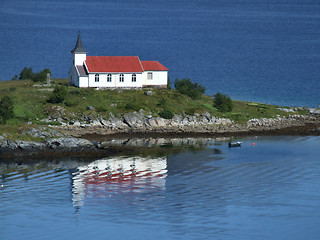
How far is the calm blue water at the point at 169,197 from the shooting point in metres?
44.6

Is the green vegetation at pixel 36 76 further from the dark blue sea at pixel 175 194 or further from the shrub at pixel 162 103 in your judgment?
the dark blue sea at pixel 175 194

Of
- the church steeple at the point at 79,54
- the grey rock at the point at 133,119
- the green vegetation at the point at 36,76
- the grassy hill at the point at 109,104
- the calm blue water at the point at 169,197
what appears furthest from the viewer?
the green vegetation at the point at 36,76

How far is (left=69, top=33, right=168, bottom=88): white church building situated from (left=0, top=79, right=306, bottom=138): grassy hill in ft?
6.17

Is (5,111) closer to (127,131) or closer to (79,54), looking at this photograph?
(127,131)

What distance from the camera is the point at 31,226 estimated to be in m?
45.1

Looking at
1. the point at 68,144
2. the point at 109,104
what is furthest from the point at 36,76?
the point at 68,144

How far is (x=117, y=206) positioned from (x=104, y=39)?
146 meters

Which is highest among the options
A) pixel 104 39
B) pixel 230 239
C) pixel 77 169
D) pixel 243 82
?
pixel 104 39

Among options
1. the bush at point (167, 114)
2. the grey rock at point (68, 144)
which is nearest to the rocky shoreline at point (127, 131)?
the grey rock at point (68, 144)

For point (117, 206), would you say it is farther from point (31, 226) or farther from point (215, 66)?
point (215, 66)

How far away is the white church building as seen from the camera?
86.9 metres

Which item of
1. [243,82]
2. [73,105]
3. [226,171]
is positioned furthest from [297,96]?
[226,171]

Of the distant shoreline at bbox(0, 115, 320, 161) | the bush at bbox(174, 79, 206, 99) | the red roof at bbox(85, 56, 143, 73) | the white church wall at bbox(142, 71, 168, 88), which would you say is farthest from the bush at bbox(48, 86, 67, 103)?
the bush at bbox(174, 79, 206, 99)

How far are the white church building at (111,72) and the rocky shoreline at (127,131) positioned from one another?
389 inches
